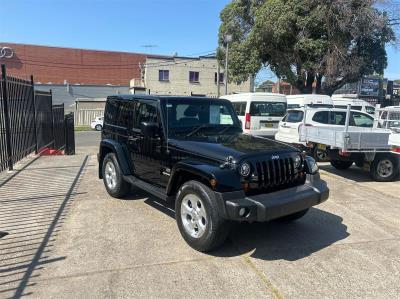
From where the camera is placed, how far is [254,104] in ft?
45.2

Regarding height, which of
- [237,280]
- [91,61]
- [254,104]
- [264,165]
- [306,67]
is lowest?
[237,280]

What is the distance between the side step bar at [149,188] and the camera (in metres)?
5.07

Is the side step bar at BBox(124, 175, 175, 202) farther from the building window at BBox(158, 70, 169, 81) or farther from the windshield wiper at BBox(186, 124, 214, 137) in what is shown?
the building window at BBox(158, 70, 169, 81)

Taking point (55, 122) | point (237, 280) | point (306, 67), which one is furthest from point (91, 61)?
point (237, 280)

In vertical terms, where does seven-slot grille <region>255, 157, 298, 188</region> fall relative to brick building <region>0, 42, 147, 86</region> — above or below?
below

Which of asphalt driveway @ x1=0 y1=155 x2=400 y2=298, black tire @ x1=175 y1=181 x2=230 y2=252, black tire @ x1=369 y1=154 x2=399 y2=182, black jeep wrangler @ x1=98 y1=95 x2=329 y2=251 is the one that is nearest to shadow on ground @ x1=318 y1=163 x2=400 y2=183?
black tire @ x1=369 y1=154 x2=399 y2=182

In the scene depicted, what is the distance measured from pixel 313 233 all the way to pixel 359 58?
19759mm

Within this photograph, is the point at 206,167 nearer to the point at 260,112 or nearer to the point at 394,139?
the point at 394,139

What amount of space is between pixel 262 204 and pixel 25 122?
26.2 ft

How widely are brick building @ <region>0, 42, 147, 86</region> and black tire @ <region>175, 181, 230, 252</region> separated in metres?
52.5

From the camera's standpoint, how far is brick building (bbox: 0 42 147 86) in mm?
55531

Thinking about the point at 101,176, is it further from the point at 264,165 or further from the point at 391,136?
the point at 391,136

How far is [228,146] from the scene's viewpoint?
4660 millimetres

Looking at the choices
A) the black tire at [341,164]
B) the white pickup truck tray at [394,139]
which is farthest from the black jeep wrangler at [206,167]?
the black tire at [341,164]
